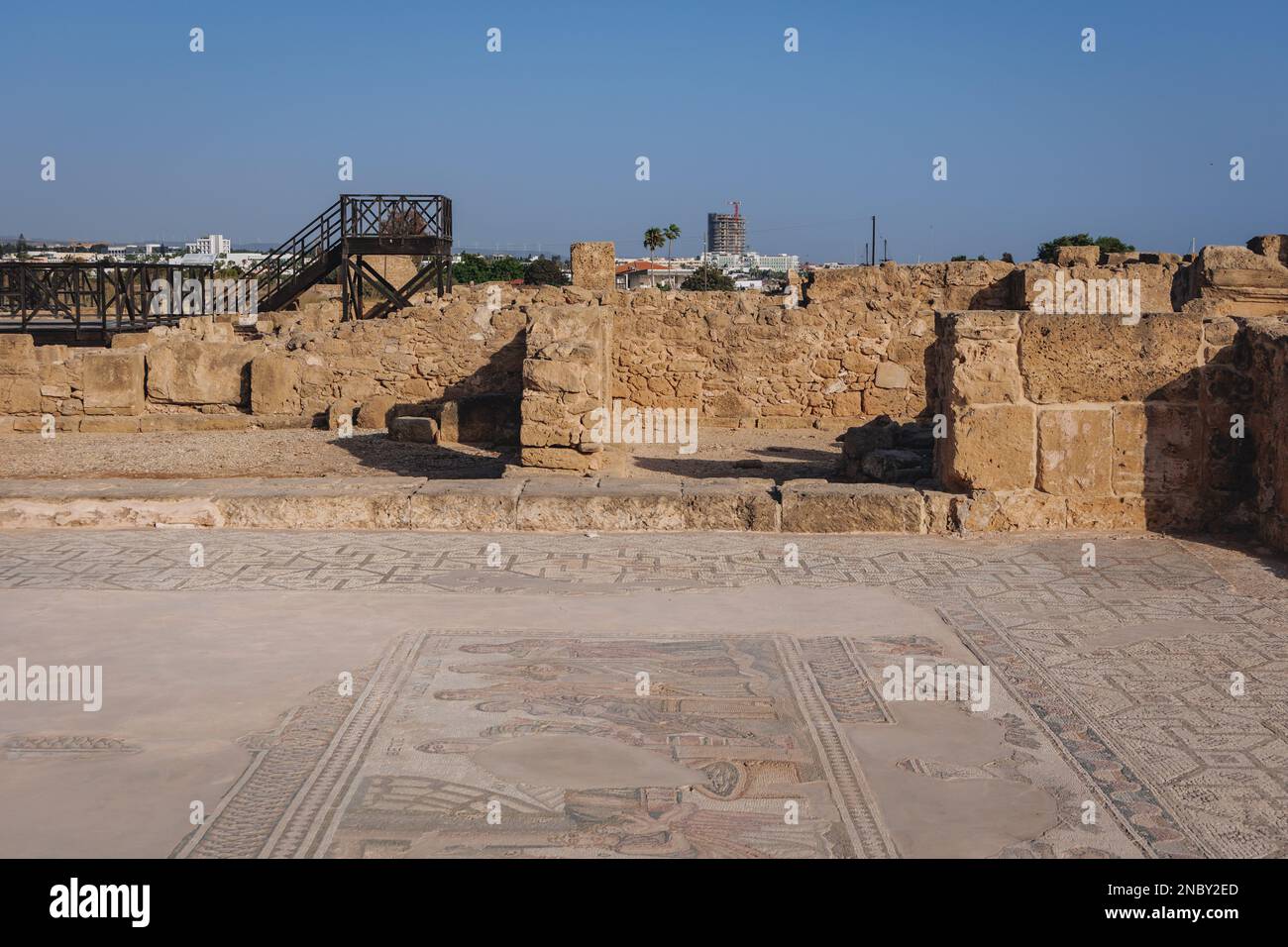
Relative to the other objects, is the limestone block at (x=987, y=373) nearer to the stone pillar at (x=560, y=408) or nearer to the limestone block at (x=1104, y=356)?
the limestone block at (x=1104, y=356)

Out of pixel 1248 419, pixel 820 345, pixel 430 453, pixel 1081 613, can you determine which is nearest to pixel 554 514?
pixel 1081 613

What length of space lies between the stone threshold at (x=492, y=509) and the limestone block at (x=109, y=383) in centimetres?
730

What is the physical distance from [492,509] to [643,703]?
2984mm

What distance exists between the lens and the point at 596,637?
485 centimetres

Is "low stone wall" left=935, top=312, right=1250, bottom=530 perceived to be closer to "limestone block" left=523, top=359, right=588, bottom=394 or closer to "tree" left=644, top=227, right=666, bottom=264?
"limestone block" left=523, top=359, right=588, bottom=394

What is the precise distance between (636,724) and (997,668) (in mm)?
1488

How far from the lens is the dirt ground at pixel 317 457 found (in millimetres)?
10750

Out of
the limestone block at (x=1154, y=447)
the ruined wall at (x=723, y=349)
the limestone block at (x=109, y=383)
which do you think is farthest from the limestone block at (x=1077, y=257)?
the limestone block at (x=109, y=383)

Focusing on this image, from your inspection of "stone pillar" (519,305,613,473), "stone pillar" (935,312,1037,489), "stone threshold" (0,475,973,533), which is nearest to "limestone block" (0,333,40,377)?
"stone threshold" (0,475,973,533)

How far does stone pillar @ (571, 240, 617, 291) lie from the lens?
18.7 metres

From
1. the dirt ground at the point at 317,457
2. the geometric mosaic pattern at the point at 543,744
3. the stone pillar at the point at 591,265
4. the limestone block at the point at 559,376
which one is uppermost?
the stone pillar at the point at 591,265

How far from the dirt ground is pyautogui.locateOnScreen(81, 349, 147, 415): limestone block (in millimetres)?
591

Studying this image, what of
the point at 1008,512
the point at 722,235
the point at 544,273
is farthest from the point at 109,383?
the point at 722,235

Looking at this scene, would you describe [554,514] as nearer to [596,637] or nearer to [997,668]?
[596,637]
